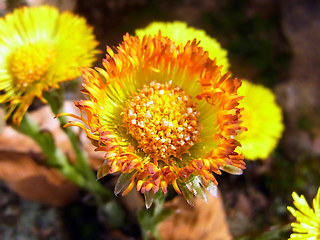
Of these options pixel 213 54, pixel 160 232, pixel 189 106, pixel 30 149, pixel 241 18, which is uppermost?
pixel 241 18

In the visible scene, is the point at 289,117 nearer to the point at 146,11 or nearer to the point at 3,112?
the point at 146,11

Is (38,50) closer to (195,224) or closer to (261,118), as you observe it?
(195,224)

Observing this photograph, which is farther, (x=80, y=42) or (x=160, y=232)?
(x=160, y=232)

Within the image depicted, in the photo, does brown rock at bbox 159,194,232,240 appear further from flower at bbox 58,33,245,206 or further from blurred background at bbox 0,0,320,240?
flower at bbox 58,33,245,206

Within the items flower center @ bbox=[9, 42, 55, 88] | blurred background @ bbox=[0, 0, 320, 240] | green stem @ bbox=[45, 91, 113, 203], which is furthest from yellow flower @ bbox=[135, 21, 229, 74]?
blurred background @ bbox=[0, 0, 320, 240]

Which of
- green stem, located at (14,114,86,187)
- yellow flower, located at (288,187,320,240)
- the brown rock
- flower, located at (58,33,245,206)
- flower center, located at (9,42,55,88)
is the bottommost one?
yellow flower, located at (288,187,320,240)

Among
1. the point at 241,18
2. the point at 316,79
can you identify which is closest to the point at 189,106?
the point at 316,79
